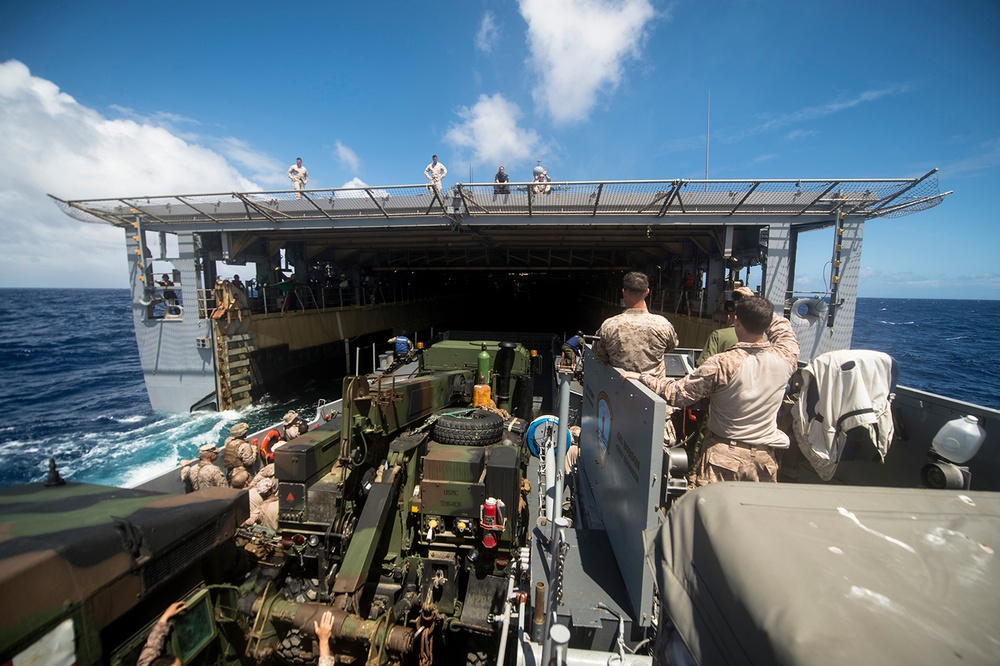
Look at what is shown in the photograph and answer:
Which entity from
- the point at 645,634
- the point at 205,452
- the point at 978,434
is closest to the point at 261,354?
the point at 205,452

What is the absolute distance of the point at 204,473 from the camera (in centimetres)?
750

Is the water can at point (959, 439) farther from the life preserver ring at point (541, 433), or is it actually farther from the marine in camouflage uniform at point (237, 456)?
the marine in camouflage uniform at point (237, 456)

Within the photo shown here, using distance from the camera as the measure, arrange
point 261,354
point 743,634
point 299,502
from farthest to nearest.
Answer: point 261,354 < point 299,502 < point 743,634

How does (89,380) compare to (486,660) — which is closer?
(486,660)

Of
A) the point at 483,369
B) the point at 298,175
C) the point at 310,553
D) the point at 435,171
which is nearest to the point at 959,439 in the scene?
the point at 310,553

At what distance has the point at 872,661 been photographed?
892 mm

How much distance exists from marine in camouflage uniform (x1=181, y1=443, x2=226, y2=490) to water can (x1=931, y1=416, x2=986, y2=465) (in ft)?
31.5

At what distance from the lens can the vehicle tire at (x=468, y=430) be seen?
6.82 m

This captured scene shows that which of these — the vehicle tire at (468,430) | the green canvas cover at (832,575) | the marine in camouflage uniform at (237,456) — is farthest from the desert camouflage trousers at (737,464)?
the marine in camouflage uniform at (237,456)

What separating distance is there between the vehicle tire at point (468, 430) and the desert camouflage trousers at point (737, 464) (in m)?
4.21

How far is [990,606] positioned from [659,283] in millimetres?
24161

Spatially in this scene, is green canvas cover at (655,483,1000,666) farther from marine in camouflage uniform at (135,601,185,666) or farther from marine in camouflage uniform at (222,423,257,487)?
marine in camouflage uniform at (222,423,257,487)

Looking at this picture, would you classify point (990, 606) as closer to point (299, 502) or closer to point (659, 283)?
point (299, 502)

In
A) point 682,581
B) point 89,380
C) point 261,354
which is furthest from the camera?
point 89,380
